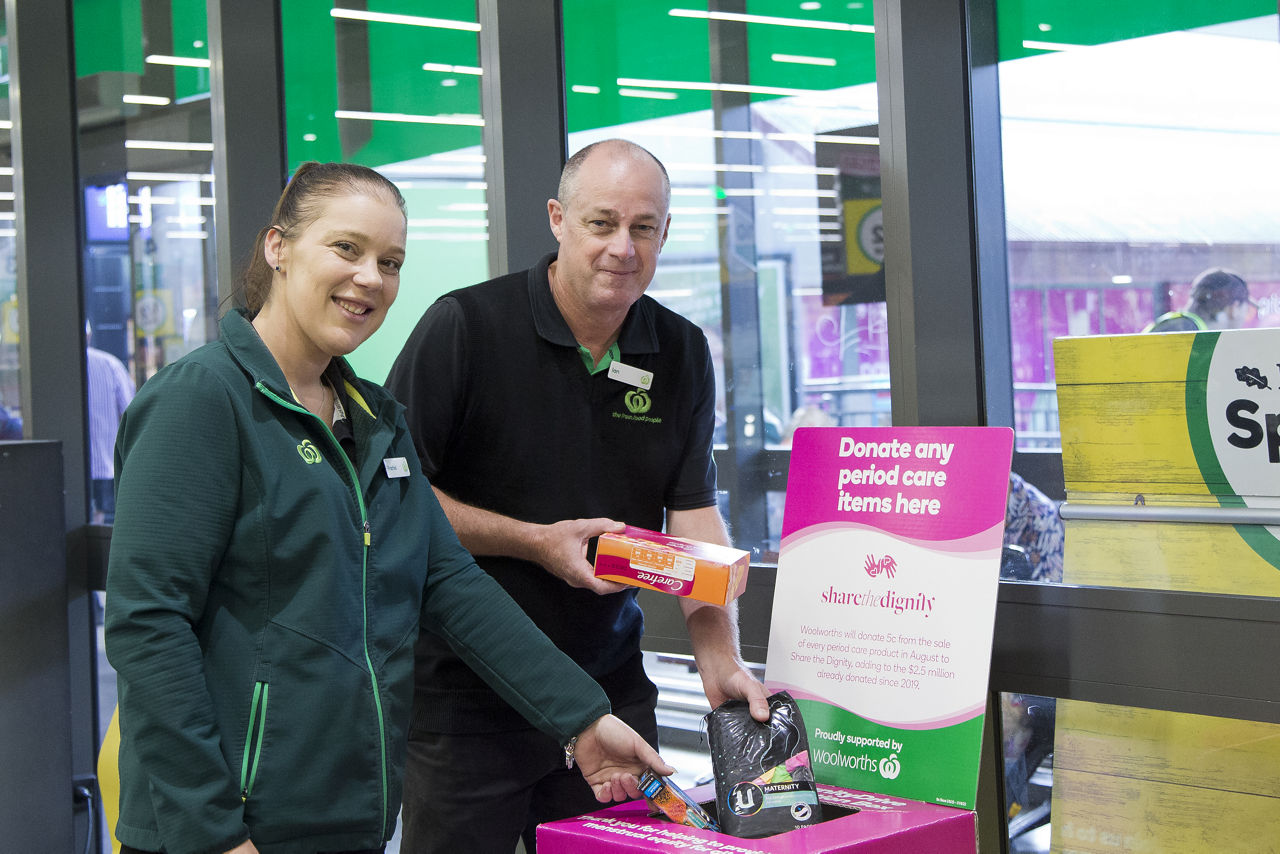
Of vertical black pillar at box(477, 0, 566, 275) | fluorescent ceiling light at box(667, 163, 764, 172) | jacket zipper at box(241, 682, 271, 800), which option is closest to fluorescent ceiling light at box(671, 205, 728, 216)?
fluorescent ceiling light at box(667, 163, 764, 172)

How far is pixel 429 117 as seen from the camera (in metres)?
3.65

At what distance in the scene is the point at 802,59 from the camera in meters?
2.74

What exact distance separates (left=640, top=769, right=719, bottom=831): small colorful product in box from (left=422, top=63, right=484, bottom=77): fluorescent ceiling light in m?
2.45

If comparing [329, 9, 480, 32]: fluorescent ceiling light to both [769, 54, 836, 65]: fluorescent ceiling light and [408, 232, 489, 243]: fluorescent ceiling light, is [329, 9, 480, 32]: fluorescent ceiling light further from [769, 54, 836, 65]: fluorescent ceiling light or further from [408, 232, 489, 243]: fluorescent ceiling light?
[769, 54, 836, 65]: fluorescent ceiling light

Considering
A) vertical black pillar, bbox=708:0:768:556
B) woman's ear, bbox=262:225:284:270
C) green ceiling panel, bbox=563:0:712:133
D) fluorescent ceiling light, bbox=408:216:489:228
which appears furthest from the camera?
fluorescent ceiling light, bbox=408:216:489:228

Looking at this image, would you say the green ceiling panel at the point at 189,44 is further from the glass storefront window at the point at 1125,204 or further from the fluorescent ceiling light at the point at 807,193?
the glass storefront window at the point at 1125,204

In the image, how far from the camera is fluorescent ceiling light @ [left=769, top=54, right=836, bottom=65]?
8.80ft

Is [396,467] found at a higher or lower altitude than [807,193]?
lower

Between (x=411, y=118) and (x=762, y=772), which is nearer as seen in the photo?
(x=762, y=772)

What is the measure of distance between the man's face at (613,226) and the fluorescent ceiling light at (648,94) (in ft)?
3.48

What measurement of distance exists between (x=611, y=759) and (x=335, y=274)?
854mm

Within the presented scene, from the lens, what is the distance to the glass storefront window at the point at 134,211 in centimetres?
458

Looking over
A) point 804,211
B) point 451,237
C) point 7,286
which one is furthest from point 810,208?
point 7,286

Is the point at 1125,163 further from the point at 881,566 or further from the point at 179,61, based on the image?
the point at 179,61
